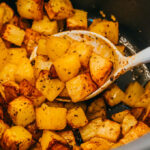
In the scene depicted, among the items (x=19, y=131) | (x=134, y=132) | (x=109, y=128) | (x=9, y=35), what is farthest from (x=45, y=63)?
(x=134, y=132)

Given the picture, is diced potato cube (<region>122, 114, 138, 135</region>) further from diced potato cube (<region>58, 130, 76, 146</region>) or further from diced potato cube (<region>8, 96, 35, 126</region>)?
diced potato cube (<region>8, 96, 35, 126</region>)

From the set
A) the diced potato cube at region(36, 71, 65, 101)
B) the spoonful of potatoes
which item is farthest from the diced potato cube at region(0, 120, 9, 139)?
the spoonful of potatoes

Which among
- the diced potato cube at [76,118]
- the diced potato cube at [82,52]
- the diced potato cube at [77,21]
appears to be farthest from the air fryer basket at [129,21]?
the diced potato cube at [82,52]

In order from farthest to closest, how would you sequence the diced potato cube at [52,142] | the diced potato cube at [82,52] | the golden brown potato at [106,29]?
the golden brown potato at [106,29], the diced potato cube at [82,52], the diced potato cube at [52,142]

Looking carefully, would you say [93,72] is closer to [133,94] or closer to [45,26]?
[133,94]

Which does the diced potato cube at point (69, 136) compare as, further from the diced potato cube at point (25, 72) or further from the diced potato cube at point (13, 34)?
the diced potato cube at point (13, 34)

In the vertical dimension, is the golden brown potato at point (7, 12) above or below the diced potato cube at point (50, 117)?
above
